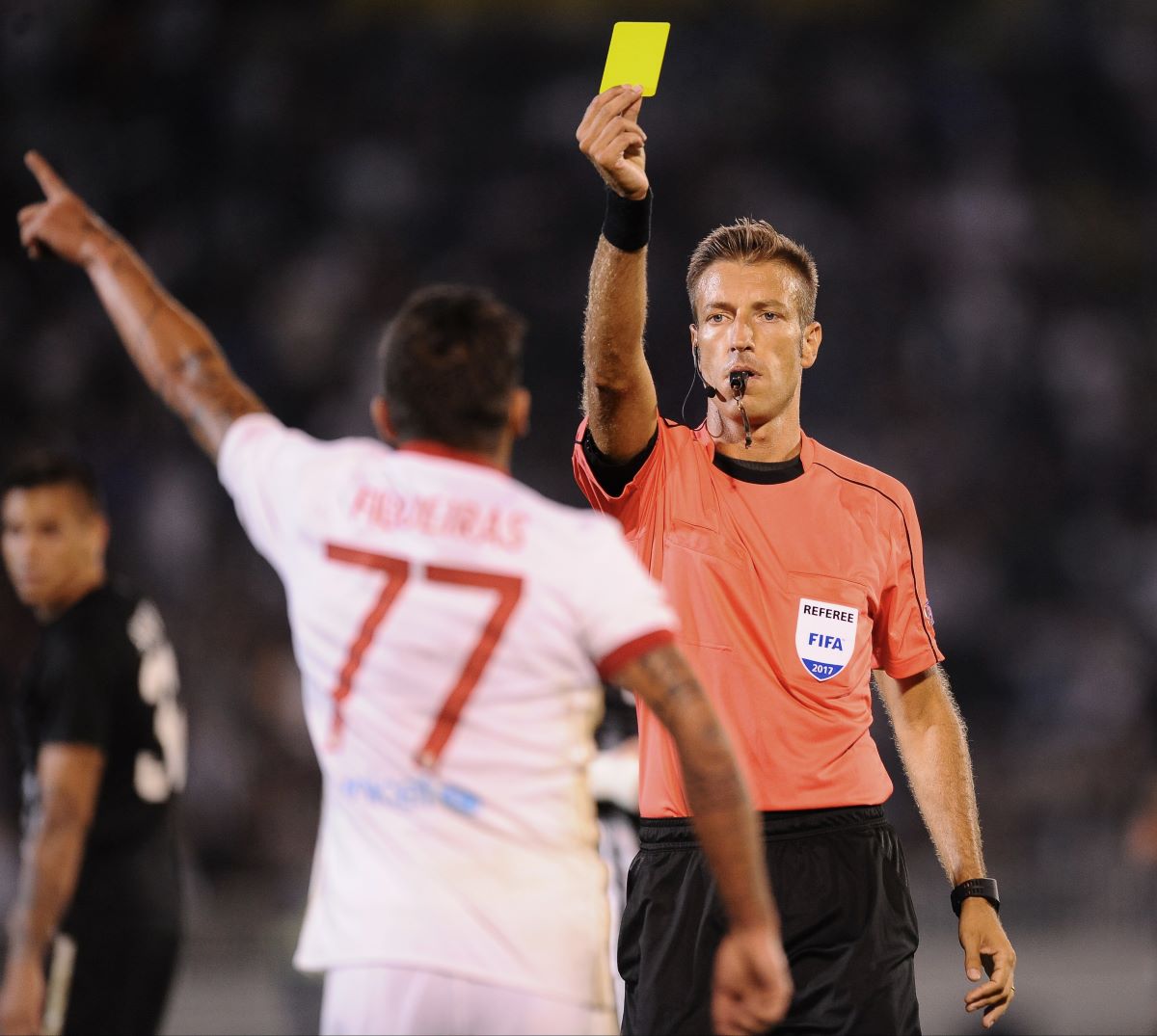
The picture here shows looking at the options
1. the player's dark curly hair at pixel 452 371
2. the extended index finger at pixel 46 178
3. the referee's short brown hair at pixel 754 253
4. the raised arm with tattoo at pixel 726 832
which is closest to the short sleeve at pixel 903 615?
the referee's short brown hair at pixel 754 253

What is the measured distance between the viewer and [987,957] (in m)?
4.02

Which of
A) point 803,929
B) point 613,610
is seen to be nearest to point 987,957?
point 803,929

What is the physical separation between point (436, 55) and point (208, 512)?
6.59 metres

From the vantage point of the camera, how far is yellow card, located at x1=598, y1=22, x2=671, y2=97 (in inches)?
142

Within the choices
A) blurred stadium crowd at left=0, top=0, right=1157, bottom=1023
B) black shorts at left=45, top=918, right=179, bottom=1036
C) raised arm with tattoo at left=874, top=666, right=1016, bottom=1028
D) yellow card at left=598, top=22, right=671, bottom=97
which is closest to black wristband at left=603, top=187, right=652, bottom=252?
yellow card at left=598, top=22, right=671, bottom=97

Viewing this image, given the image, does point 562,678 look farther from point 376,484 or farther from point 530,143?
point 530,143

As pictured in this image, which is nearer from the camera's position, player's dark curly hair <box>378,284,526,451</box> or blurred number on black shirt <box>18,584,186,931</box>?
player's dark curly hair <box>378,284,526,451</box>

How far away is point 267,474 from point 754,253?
180 centimetres

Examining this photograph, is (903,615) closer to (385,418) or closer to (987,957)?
(987,957)

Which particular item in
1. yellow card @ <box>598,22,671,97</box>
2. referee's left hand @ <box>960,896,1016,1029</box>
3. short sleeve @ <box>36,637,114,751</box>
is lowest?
referee's left hand @ <box>960,896,1016,1029</box>

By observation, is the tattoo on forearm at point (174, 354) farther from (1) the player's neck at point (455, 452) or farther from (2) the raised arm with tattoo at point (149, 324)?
(1) the player's neck at point (455, 452)

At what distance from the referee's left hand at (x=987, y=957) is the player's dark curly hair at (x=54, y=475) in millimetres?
3066

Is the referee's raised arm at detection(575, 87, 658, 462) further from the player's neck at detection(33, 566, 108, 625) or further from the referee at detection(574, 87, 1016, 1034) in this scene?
the player's neck at detection(33, 566, 108, 625)

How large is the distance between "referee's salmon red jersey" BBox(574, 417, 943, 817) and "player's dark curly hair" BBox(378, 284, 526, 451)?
1132 mm
